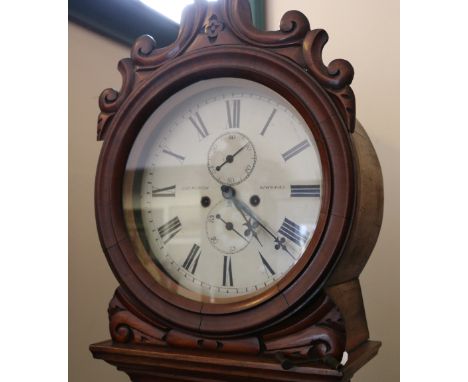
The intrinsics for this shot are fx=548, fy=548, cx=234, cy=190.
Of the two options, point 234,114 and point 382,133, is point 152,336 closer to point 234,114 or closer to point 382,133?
point 234,114

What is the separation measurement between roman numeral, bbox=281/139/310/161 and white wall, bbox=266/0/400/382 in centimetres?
44

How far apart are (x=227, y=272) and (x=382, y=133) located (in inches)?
21.9

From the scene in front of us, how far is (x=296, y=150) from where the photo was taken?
0.85m

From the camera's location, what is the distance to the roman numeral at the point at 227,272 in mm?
874

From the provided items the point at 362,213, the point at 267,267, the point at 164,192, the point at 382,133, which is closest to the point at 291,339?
the point at 267,267

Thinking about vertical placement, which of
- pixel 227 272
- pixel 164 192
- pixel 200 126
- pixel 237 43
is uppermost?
pixel 237 43

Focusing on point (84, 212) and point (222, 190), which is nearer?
point (222, 190)

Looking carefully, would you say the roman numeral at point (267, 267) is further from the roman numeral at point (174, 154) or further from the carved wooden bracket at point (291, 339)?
the roman numeral at point (174, 154)

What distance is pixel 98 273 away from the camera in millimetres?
1189

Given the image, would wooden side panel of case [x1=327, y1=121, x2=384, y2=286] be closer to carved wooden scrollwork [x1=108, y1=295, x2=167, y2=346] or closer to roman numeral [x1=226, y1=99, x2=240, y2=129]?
roman numeral [x1=226, y1=99, x2=240, y2=129]

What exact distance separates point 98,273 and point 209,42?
1.89ft

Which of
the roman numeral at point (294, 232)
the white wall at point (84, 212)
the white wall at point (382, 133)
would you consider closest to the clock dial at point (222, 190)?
the roman numeral at point (294, 232)
